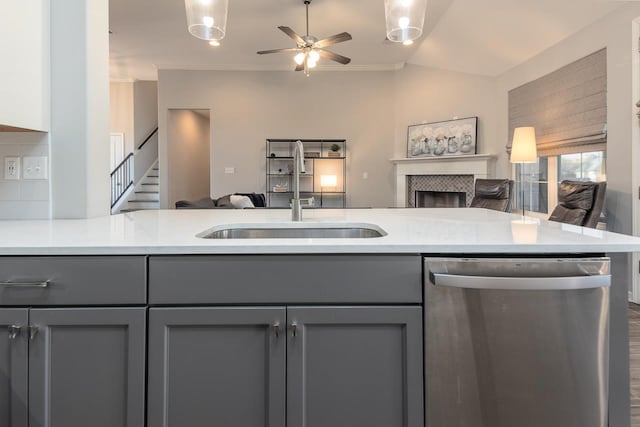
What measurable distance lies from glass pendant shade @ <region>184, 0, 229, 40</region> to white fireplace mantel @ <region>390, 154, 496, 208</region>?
5016mm

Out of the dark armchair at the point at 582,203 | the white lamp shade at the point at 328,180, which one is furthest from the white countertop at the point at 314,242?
the white lamp shade at the point at 328,180

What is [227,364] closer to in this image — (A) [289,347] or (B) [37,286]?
(A) [289,347]

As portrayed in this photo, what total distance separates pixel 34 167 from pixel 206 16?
110 centimetres

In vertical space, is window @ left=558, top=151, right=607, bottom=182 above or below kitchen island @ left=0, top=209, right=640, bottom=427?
above

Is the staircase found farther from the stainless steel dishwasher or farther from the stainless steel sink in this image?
the stainless steel dishwasher

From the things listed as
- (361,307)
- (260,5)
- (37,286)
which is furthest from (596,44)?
(37,286)

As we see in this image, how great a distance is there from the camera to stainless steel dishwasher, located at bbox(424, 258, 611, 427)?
1130 millimetres

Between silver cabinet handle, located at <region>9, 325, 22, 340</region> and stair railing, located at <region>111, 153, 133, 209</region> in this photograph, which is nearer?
silver cabinet handle, located at <region>9, 325, 22, 340</region>

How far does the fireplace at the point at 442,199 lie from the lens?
6.86 metres

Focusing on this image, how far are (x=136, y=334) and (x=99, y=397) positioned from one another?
0.21 m

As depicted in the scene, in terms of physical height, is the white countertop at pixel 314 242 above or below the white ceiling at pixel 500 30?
below

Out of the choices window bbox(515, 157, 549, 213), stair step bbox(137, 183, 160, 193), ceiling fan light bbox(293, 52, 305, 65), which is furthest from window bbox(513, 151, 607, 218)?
stair step bbox(137, 183, 160, 193)

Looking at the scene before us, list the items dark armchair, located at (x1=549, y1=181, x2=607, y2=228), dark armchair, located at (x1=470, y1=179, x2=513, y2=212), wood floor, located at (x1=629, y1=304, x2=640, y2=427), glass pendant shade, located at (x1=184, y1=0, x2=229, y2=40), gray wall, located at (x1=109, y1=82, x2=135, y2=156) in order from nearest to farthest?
wood floor, located at (x1=629, y1=304, x2=640, y2=427)
glass pendant shade, located at (x1=184, y1=0, x2=229, y2=40)
dark armchair, located at (x1=549, y1=181, x2=607, y2=228)
dark armchair, located at (x1=470, y1=179, x2=513, y2=212)
gray wall, located at (x1=109, y1=82, x2=135, y2=156)

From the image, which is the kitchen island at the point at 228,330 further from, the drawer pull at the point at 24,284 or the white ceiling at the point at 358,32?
the white ceiling at the point at 358,32
